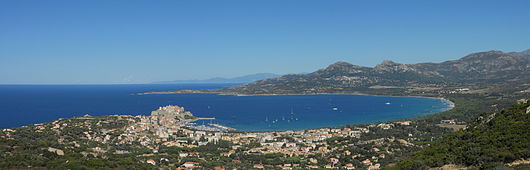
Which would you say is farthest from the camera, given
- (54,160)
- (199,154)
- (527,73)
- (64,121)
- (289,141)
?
(527,73)

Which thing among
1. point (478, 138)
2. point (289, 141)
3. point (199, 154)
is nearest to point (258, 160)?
point (199, 154)

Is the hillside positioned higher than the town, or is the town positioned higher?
the hillside

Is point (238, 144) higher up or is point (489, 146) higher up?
point (489, 146)

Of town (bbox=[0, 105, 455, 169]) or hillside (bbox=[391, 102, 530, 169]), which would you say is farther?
town (bbox=[0, 105, 455, 169])

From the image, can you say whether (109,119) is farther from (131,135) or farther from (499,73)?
(499,73)

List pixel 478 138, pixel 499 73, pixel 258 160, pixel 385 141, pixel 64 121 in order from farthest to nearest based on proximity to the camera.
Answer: pixel 499 73 < pixel 64 121 < pixel 385 141 < pixel 258 160 < pixel 478 138

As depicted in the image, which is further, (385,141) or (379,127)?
(379,127)

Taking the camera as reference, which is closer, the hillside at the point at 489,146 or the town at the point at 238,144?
the hillside at the point at 489,146

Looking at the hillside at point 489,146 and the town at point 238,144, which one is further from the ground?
the hillside at point 489,146
